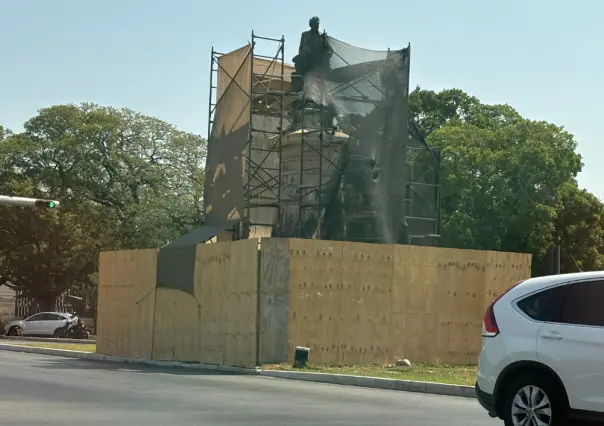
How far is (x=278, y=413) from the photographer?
1397cm

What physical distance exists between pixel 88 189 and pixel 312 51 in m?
33.2

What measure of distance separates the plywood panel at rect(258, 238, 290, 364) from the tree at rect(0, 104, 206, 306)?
31.0m

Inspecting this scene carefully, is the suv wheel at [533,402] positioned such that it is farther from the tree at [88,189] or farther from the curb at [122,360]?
the tree at [88,189]

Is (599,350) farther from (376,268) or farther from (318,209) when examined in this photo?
(318,209)

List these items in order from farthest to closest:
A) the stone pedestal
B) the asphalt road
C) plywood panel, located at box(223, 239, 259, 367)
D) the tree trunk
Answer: the tree trunk < the stone pedestal < plywood panel, located at box(223, 239, 259, 367) < the asphalt road

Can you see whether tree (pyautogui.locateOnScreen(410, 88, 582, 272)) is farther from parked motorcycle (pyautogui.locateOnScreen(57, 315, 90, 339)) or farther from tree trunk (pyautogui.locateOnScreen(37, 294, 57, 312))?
tree trunk (pyautogui.locateOnScreen(37, 294, 57, 312))

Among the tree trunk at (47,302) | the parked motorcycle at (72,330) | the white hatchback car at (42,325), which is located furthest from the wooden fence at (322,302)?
the tree trunk at (47,302)

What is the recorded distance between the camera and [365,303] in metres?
25.6

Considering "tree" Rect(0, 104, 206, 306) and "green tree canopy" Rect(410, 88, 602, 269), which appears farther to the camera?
"tree" Rect(0, 104, 206, 306)

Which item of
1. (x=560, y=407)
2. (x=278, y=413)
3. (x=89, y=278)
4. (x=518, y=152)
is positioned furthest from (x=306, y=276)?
(x=89, y=278)

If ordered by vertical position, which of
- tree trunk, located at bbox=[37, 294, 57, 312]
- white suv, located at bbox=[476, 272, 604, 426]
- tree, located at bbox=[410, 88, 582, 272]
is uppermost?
tree, located at bbox=[410, 88, 582, 272]

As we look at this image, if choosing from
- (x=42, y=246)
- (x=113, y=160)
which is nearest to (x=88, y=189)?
(x=113, y=160)

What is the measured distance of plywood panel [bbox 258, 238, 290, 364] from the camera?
24500 millimetres

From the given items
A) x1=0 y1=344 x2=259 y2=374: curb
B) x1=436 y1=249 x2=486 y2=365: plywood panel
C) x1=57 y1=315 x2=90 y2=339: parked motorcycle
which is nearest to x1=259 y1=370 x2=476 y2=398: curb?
x1=0 y1=344 x2=259 y2=374: curb
